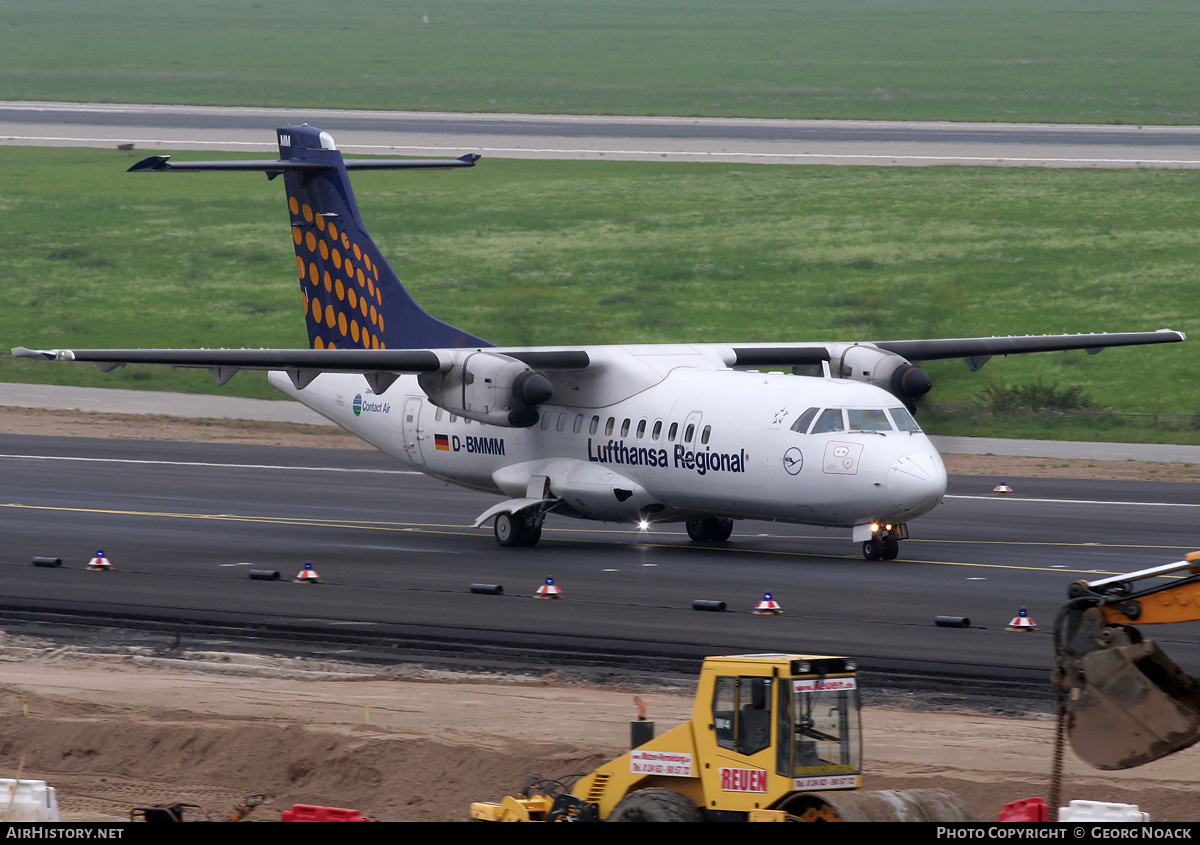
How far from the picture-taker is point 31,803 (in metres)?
11.9

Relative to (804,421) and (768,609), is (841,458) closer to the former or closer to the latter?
(804,421)

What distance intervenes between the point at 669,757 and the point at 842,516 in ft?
44.5

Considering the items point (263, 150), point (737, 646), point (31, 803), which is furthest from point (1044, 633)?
point (263, 150)

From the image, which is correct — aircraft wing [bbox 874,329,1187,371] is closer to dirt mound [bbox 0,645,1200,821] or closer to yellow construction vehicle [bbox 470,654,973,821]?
dirt mound [bbox 0,645,1200,821]

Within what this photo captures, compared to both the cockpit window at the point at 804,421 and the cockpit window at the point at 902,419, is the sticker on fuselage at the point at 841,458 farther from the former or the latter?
the cockpit window at the point at 902,419

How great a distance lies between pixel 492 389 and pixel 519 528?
278cm

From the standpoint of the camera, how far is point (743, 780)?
39.2ft

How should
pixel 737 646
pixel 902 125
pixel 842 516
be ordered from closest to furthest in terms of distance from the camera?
1. pixel 737 646
2. pixel 842 516
3. pixel 902 125

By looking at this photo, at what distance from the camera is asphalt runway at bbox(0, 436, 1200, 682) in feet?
67.8

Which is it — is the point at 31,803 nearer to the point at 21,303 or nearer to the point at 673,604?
the point at 673,604

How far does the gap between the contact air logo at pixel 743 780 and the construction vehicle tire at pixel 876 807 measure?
0.27 m

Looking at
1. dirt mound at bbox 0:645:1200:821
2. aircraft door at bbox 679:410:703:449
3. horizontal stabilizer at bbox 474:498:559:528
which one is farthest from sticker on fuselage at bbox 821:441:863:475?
dirt mound at bbox 0:645:1200:821

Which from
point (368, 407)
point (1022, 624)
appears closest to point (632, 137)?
point (368, 407)

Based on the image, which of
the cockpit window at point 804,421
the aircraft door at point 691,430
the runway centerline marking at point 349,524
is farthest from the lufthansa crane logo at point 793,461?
the runway centerline marking at point 349,524
